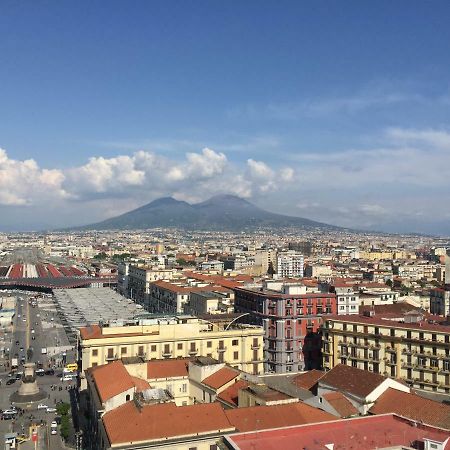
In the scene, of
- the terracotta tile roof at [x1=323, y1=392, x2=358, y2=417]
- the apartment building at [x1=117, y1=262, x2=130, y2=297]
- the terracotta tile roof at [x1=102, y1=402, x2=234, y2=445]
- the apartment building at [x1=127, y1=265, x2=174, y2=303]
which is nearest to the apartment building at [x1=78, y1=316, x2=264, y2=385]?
the terracotta tile roof at [x1=102, y1=402, x2=234, y2=445]

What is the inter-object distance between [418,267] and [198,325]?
156485 millimetres

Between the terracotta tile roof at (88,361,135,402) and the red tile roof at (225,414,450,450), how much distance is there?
11.6 metres

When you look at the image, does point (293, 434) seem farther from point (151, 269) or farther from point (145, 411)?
point (151, 269)

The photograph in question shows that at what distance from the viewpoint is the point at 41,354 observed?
8675 cm

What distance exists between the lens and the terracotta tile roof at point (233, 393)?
4103 cm

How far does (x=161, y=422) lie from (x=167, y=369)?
1446cm

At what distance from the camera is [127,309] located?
115562 millimetres

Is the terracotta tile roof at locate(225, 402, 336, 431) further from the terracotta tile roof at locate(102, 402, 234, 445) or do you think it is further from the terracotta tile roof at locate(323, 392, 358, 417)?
the terracotta tile roof at locate(323, 392, 358, 417)

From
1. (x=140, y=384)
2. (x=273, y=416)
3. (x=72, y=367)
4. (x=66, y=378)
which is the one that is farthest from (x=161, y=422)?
(x=72, y=367)

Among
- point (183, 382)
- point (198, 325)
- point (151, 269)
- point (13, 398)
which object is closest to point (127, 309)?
point (151, 269)

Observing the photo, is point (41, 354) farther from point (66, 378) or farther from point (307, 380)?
point (307, 380)

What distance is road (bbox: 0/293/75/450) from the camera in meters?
53.9

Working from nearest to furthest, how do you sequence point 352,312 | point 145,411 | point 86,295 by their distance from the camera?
point 145,411, point 352,312, point 86,295

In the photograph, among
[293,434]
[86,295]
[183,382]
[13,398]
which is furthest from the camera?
[86,295]
